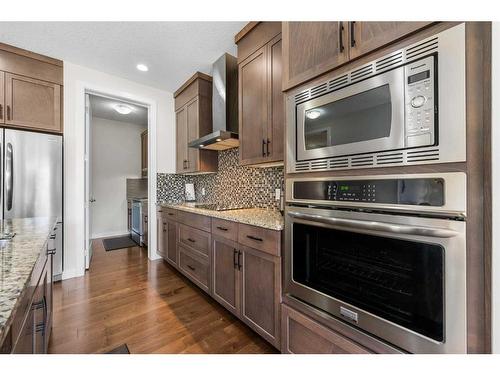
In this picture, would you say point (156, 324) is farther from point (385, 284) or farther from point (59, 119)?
point (59, 119)

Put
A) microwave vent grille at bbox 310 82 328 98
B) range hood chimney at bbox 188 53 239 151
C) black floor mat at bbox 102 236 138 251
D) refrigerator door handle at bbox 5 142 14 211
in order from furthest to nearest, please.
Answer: black floor mat at bbox 102 236 138 251 < range hood chimney at bbox 188 53 239 151 < refrigerator door handle at bbox 5 142 14 211 < microwave vent grille at bbox 310 82 328 98

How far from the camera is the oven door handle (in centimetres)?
75

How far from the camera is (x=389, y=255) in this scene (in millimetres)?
877

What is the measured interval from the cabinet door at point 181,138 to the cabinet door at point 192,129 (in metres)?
0.10

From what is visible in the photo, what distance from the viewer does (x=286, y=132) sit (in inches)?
51.0

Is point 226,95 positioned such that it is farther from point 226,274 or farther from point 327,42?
A: point 226,274

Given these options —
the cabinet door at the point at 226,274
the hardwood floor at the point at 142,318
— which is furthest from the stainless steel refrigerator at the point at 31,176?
the cabinet door at the point at 226,274

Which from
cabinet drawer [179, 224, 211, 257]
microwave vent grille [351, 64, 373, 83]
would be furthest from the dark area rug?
microwave vent grille [351, 64, 373, 83]

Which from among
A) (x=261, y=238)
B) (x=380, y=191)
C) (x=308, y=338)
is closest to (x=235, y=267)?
(x=261, y=238)

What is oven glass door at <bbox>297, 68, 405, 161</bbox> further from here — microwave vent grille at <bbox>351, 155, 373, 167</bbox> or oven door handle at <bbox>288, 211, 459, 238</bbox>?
oven door handle at <bbox>288, 211, 459, 238</bbox>

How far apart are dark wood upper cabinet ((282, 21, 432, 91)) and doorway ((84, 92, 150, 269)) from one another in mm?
3862

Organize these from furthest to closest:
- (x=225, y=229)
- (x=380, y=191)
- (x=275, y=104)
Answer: (x=225, y=229) < (x=275, y=104) < (x=380, y=191)

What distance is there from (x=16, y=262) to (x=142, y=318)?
4.56 feet
